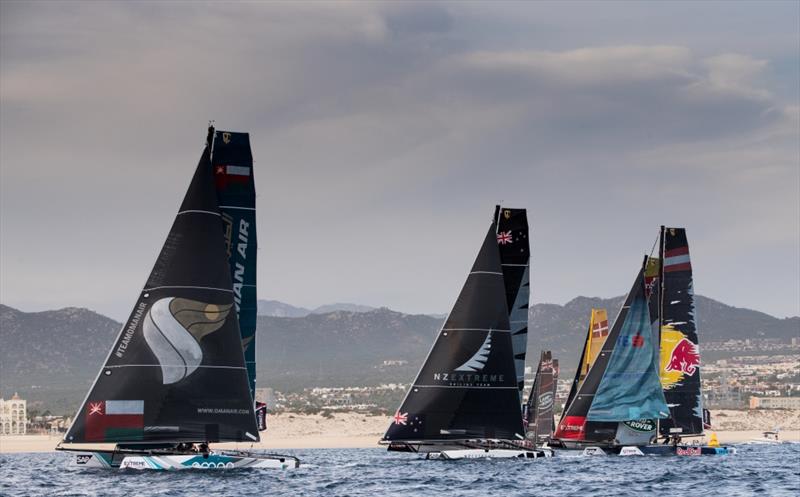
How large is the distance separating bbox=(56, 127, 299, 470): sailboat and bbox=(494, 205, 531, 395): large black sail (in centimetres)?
2258

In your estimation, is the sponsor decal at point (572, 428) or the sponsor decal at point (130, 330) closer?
the sponsor decal at point (130, 330)

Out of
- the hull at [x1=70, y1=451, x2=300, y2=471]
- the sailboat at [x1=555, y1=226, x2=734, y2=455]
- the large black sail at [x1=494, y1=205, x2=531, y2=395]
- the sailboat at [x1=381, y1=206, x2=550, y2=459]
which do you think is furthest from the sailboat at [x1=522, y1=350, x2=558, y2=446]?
the hull at [x1=70, y1=451, x2=300, y2=471]

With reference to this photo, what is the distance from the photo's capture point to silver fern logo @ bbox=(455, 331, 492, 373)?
64875 millimetres

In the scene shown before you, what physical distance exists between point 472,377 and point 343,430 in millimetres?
100817

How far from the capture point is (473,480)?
57281mm

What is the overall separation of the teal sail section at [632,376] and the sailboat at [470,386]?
13.2 metres

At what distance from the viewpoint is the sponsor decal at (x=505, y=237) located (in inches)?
2970

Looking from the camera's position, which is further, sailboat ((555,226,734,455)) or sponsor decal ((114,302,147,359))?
sailboat ((555,226,734,455))

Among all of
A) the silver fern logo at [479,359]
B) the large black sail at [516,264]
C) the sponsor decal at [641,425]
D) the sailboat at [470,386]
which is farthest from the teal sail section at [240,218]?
the sponsor decal at [641,425]

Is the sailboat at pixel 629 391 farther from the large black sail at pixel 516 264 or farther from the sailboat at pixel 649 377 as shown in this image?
the large black sail at pixel 516 264

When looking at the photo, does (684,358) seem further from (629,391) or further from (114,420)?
(114,420)

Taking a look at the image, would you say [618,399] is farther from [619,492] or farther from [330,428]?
[330,428]

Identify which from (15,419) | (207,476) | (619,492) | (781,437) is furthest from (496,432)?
(15,419)

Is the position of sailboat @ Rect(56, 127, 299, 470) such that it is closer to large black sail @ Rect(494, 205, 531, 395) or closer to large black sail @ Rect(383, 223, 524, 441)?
large black sail @ Rect(383, 223, 524, 441)
